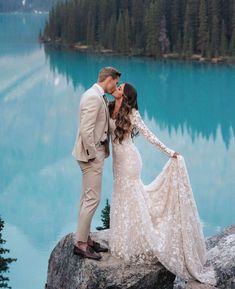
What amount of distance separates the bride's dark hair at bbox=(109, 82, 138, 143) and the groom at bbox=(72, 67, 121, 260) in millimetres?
138

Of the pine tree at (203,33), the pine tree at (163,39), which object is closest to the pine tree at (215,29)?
the pine tree at (203,33)

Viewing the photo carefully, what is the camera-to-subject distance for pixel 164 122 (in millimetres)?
42375

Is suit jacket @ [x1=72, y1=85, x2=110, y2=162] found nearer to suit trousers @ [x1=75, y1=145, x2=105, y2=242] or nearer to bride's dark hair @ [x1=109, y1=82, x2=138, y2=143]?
suit trousers @ [x1=75, y1=145, x2=105, y2=242]

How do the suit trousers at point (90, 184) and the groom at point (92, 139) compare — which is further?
the suit trousers at point (90, 184)

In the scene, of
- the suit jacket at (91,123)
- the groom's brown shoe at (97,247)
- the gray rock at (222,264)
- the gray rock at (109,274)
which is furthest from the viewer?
the gray rock at (222,264)

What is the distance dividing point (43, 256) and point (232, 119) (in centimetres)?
2610

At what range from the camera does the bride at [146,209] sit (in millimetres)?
5867

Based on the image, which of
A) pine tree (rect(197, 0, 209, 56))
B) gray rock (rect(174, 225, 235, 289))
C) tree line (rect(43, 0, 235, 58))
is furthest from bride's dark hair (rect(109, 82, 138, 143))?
pine tree (rect(197, 0, 209, 56))

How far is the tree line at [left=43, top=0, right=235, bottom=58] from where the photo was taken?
2867 inches

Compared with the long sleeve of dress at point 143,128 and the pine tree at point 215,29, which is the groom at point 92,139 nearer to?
the long sleeve of dress at point 143,128

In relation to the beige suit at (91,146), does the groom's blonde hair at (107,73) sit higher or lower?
higher

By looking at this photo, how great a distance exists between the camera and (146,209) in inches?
234

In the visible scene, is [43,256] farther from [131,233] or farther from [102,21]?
[102,21]

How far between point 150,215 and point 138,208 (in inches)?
6.3
